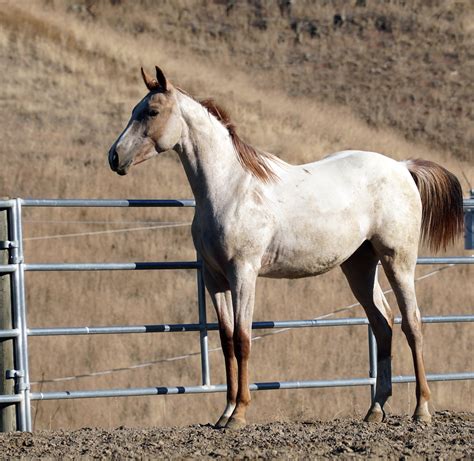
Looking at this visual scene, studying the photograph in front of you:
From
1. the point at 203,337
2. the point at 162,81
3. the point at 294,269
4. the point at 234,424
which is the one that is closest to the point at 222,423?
the point at 234,424

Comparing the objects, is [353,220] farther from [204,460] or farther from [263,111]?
[263,111]

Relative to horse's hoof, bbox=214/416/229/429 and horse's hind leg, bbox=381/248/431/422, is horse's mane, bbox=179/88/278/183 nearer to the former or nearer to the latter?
horse's hind leg, bbox=381/248/431/422

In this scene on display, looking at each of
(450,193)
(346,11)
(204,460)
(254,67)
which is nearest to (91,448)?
(204,460)

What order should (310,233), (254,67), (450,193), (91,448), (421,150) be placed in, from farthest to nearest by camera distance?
(254,67) < (421,150) < (450,193) < (310,233) < (91,448)

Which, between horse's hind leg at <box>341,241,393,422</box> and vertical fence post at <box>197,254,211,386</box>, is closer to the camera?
vertical fence post at <box>197,254,211,386</box>

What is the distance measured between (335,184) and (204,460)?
2322 millimetres

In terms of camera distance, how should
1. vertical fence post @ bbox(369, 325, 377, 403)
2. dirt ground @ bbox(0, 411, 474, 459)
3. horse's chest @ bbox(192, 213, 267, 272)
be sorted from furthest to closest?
1. vertical fence post @ bbox(369, 325, 377, 403)
2. horse's chest @ bbox(192, 213, 267, 272)
3. dirt ground @ bbox(0, 411, 474, 459)

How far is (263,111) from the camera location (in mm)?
25172

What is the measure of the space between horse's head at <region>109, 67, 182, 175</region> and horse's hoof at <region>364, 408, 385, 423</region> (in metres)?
2.04

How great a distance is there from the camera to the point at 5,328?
21.7 ft

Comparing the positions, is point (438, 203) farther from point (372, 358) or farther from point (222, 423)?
point (222, 423)

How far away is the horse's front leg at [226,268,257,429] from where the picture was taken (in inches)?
245

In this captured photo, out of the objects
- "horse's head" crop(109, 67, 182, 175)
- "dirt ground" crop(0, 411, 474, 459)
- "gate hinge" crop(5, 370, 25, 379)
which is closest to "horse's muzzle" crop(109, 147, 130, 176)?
"horse's head" crop(109, 67, 182, 175)

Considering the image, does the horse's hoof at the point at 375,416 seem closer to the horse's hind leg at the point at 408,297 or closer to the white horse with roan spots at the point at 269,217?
the white horse with roan spots at the point at 269,217
